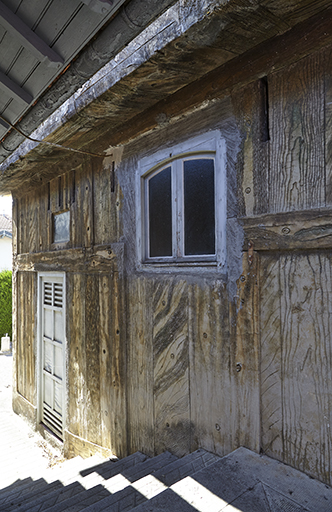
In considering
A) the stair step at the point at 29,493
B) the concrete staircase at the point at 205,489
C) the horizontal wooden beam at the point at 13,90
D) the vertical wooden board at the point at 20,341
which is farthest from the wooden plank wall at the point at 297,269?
the vertical wooden board at the point at 20,341

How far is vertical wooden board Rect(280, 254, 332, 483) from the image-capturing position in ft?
5.57

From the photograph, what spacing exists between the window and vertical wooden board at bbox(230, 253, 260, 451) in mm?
276

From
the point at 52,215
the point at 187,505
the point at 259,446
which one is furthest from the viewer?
the point at 52,215

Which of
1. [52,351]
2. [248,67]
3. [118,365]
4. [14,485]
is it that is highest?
[248,67]

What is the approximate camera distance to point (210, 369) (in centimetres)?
229

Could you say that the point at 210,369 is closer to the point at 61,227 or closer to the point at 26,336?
the point at 61,227

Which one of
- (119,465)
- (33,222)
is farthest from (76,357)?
(33,222)

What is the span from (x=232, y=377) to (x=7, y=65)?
2.52m

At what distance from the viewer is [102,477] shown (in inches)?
109

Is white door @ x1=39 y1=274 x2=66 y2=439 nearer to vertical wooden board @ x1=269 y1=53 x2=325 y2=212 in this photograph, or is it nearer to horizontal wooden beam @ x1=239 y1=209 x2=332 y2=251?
horizontal wooden beam @ x1=239 y1=209 x2=332 y2=251

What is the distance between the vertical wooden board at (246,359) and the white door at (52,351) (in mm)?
2665

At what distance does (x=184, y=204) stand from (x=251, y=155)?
697 mm

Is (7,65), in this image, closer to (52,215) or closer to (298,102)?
(298,102)

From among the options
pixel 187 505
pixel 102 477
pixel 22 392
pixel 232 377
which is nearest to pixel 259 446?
pixel 232 377
